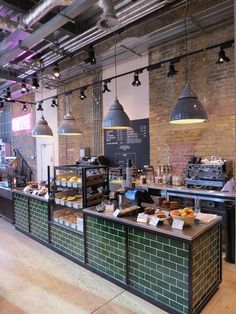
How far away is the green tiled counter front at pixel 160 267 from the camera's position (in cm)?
226

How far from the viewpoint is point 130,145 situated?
6.06 metres

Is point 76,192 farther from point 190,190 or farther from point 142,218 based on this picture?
point 190,190

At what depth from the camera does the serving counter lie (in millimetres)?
2256

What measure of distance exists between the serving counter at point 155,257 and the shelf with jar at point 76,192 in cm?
24

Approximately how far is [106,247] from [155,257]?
766 mm

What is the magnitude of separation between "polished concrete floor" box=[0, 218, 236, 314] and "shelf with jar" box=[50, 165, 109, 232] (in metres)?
0.62

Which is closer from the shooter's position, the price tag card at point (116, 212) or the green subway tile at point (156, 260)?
the green subway tile at point (156, 260)

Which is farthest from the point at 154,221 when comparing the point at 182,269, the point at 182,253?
the point at 182,269

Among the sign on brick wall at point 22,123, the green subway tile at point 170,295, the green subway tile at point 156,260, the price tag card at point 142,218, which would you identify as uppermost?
the sign on brick wall at point 22,123

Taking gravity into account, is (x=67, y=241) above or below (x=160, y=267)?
below

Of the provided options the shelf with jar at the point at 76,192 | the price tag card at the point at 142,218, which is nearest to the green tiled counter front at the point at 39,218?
the shelf with jar at the point at 76,192

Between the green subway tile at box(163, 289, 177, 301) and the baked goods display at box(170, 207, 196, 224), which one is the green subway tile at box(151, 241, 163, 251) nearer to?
the baked goods display at box(170, 207, 196, 224)

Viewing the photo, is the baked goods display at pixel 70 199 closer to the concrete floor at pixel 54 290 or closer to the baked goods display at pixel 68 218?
the baked goods display at pixel 68 218

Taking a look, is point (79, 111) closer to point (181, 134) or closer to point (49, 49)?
point (49, 49)
